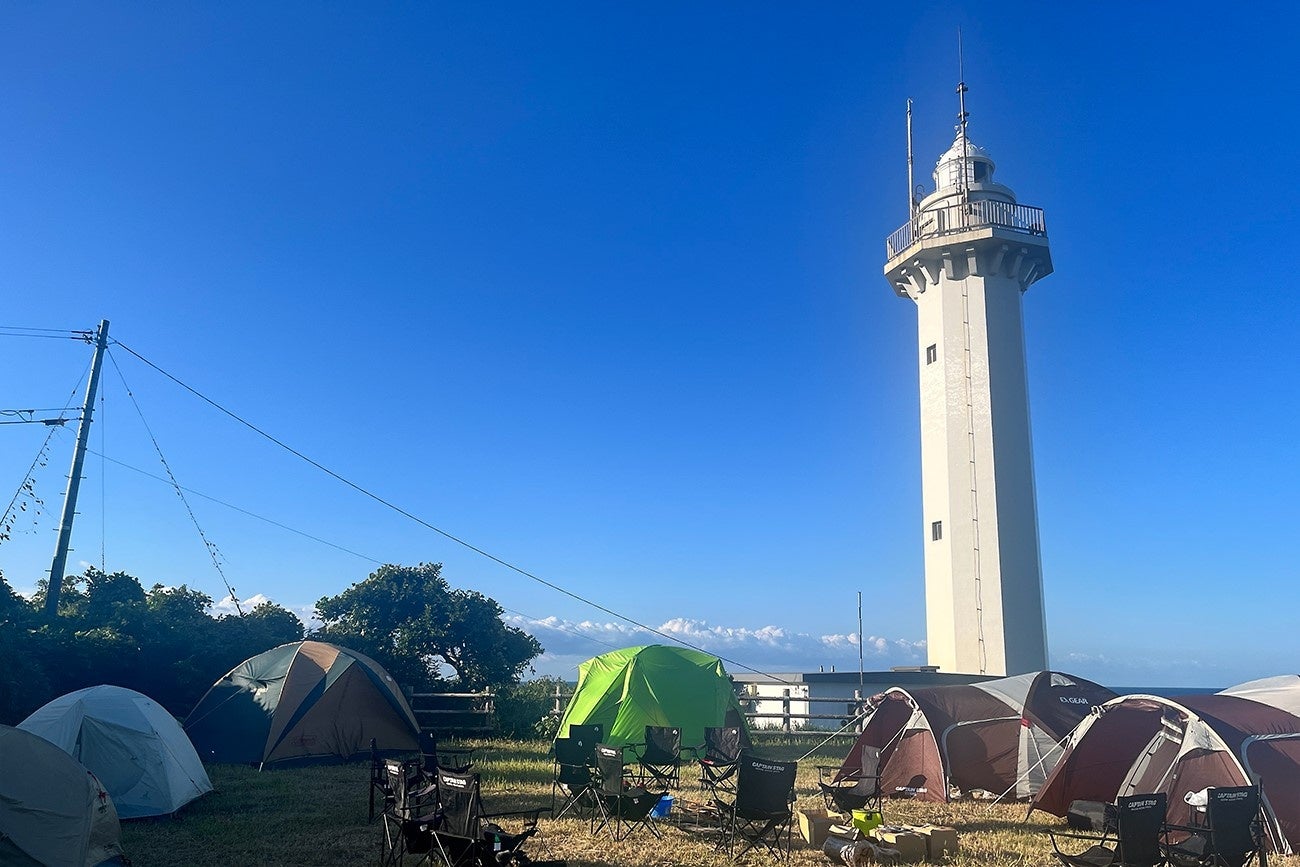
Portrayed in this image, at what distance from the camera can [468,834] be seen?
7.64 metres

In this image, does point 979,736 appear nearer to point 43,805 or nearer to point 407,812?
point 407,812

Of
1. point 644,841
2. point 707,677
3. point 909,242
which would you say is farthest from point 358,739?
point 909,242

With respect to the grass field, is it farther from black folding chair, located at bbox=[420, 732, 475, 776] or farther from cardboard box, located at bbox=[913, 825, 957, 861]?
black folding chair, located at bbox=[420, 732, 475, 776]

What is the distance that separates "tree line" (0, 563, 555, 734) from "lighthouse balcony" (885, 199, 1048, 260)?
47.5 feet

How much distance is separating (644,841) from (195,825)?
5040 mm

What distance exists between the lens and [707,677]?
15289mm

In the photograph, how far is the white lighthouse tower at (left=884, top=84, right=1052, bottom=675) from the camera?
20719 mm

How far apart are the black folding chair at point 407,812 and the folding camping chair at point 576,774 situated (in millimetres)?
1837

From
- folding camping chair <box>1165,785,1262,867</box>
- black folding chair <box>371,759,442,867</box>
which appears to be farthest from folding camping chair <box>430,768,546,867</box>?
folding camping chair <box>1165,785,1262,867</box>

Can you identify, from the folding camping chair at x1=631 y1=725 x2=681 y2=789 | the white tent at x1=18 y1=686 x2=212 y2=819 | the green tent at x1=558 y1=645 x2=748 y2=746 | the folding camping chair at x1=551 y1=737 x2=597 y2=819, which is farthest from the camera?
the green tent at x1=558 y1=645 x2=748 y2=746

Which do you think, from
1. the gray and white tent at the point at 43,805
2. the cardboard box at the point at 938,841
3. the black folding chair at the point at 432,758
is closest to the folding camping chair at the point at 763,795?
the cardboard box at the point at 938,841

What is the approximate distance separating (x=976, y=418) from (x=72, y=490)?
1884 cm

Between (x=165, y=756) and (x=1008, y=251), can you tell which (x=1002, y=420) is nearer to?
(x=1008, y=251)

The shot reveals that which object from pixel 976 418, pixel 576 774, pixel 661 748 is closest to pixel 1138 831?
pixel 576 774
